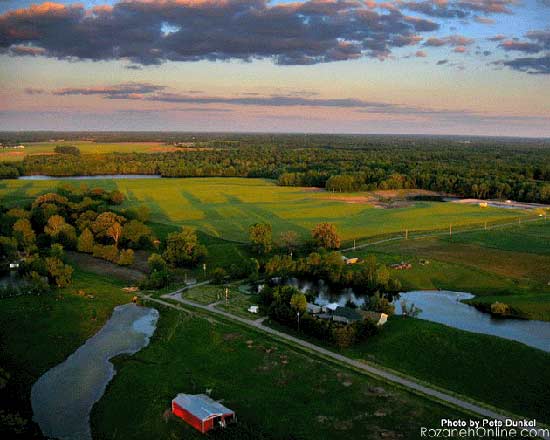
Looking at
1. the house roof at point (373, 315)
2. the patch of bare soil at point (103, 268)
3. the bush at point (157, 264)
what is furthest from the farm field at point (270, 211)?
the house roof at point (373, 315)

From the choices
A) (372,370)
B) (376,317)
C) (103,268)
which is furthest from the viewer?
(103,268)

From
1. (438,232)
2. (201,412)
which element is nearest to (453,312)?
(201,412)

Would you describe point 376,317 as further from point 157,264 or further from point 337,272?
point 157,264

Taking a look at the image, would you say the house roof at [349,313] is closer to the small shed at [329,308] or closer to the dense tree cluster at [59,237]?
the small shed at [329,308]

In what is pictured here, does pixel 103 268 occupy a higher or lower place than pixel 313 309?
lower

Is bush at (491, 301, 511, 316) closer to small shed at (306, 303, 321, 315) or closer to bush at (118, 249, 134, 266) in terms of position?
small shed at (306, 303, 321, 315)

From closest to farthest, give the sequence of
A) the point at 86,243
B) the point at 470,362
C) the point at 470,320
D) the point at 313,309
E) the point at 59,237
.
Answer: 1. the point at 470,362
2. the point at 313,309
3. the point at 470,320
4. the point at 86,243
5. the point at 59,237
